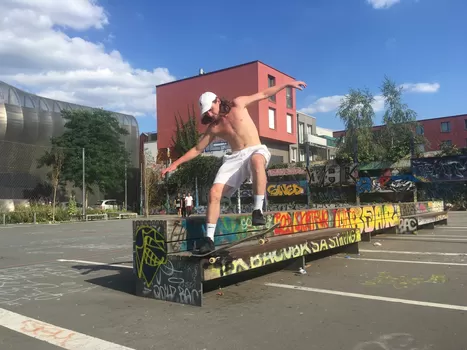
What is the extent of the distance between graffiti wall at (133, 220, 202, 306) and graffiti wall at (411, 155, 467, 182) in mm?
28690

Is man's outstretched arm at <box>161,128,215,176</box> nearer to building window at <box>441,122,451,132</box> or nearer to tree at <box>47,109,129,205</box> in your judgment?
tree at <box>47,109,129,205</box>

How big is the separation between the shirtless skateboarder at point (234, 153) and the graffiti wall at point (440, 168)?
27.7 metres

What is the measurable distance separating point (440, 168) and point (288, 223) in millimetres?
25748

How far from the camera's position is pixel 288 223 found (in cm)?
793

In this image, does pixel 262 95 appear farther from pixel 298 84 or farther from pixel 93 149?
pixel 93 149

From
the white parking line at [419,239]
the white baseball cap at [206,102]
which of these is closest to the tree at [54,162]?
the white parking line at [419,239]

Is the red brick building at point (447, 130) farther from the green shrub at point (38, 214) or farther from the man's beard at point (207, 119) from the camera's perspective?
the man's beard at point (207, 119)

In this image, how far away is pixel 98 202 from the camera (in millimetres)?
43031

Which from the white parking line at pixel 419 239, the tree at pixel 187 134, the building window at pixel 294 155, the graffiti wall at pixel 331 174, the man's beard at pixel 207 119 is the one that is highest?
the tree at pixel 187 134

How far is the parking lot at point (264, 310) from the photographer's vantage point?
3910mm

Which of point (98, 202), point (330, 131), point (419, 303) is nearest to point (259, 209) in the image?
point (419, 303)

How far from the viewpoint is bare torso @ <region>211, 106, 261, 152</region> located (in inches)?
219

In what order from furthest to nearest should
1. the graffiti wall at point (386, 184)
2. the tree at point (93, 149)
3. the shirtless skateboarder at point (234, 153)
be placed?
the tree at point (93, 149)
the graffiti wall at point (386, 184)
the shirtless skateboarder at point (234, 153)

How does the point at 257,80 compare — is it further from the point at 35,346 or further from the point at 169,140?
the point at 35,346
